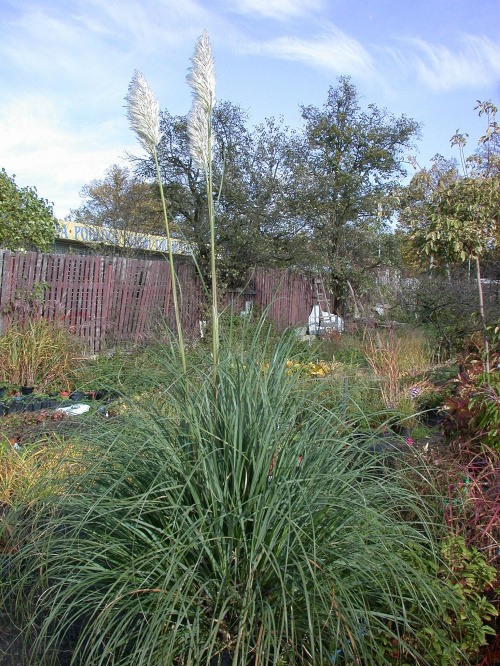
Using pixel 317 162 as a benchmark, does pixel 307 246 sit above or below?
below

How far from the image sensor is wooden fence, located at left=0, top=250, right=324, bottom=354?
868cm

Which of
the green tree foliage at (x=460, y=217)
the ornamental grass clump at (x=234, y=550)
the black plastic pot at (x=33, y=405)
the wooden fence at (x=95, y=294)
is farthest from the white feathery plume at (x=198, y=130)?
the wooden fence at (x=95, y=294)

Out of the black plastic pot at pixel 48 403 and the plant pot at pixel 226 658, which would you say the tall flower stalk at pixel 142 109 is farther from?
the black plastic pot at pixel 48 403

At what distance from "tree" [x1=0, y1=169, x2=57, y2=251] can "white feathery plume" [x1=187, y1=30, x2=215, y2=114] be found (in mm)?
8439

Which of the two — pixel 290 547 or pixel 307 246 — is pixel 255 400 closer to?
pixel 290 547

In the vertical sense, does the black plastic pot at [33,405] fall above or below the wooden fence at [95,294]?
below

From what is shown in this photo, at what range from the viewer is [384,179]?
17938mm

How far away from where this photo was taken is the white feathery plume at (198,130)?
2500 mm

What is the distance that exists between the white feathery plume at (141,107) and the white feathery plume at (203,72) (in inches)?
8.5

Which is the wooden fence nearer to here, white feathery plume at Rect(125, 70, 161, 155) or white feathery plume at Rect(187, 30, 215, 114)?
white feathery plume at Rect(125, 70, 161, 155)

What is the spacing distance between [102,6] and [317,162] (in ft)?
48.0

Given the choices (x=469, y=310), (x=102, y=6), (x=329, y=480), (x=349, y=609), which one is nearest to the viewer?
(x=349, y=609)

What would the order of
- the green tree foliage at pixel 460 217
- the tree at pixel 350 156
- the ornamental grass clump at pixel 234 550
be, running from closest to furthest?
the ornamental grass clump at pixel 234 550, the green tree foliage at pixel 460 217, the tree at pixel 350 156

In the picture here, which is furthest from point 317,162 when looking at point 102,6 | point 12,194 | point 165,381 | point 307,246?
point 165,381
